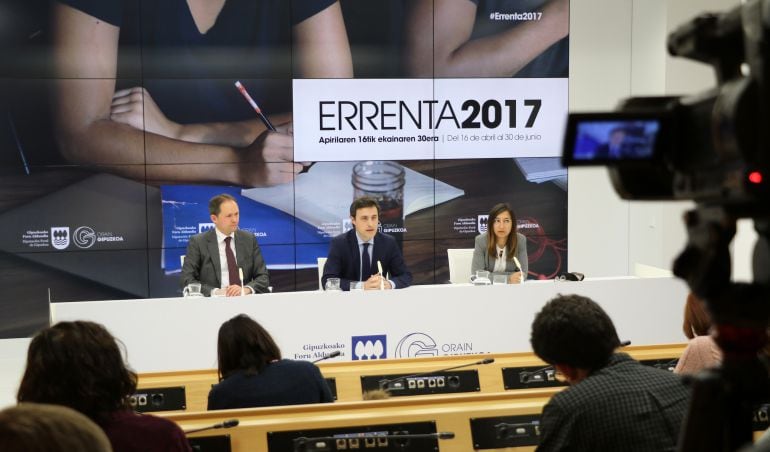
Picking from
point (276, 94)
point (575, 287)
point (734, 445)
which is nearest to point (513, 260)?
point (575, 287)

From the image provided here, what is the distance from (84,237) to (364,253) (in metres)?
3.41

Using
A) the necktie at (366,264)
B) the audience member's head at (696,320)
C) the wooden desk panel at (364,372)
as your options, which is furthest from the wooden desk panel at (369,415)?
the necktie at (366,264)

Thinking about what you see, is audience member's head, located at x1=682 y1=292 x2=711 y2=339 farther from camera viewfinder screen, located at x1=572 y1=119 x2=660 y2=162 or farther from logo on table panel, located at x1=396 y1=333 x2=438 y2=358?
camera viewfinder screen, located at x1=572 y1=119 x2=660 y2=162

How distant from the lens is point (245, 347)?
352 centimetres

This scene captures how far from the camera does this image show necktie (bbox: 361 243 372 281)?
641 cm

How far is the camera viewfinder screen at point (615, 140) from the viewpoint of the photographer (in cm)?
110

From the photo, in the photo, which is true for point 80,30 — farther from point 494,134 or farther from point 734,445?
point 734,445

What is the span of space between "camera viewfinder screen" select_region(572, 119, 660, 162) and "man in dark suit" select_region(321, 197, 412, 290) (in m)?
5.12

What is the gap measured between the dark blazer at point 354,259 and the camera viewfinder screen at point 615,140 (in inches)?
204

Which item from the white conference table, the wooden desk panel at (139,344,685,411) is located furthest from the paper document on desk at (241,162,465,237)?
the wooden desk panel at (139,344,685,411)

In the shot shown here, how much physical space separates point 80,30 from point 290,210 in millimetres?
2452

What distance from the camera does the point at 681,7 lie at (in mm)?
8641

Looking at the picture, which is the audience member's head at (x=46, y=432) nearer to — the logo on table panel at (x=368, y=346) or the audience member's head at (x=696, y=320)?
the audience member's head at (x=696, y=320)

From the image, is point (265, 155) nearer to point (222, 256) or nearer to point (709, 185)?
point (222, 256)
